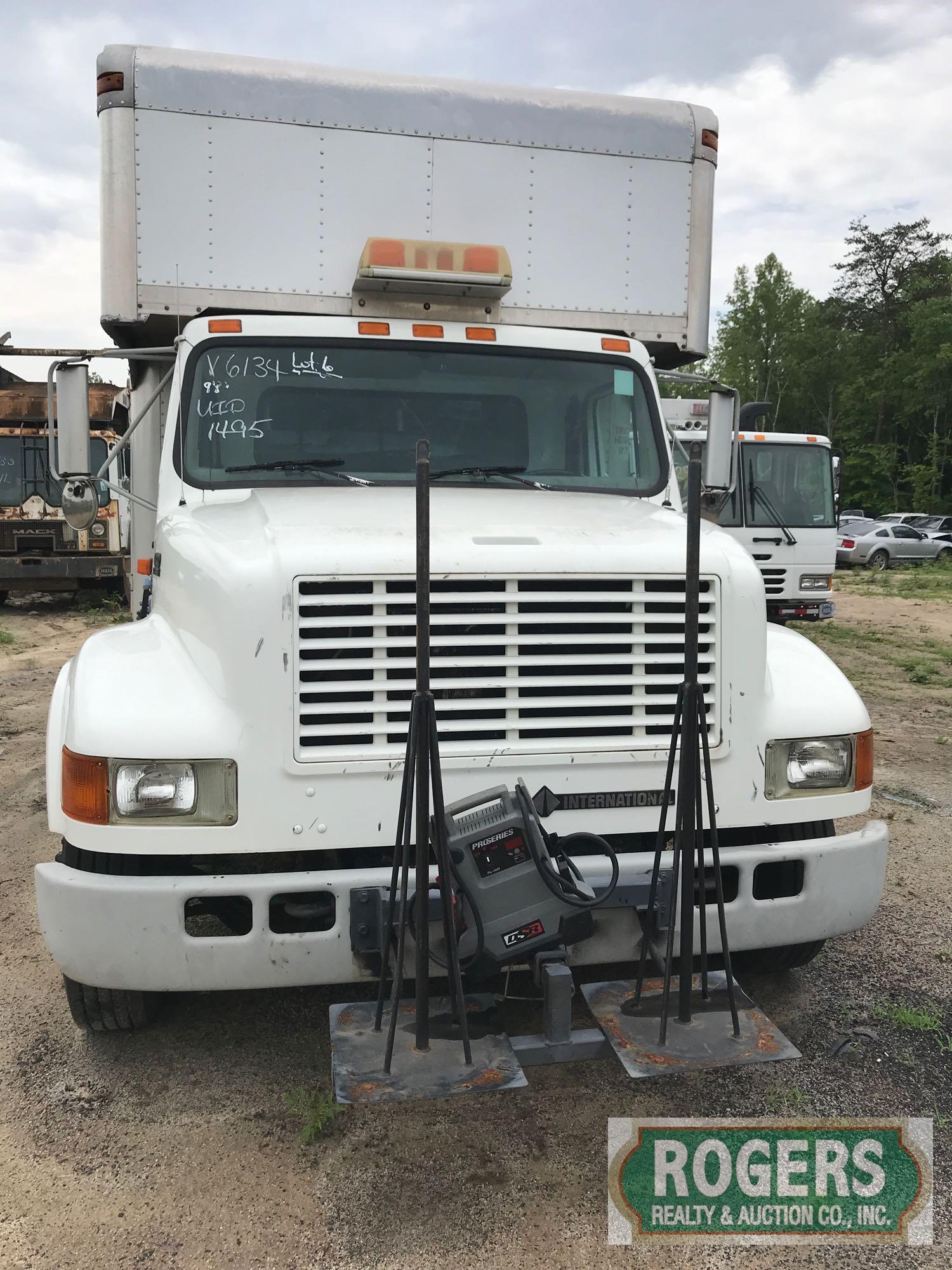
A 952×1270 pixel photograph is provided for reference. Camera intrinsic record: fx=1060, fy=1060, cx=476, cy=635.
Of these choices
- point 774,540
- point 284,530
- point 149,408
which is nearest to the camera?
point 284,530

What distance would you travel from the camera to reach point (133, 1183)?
113 inches

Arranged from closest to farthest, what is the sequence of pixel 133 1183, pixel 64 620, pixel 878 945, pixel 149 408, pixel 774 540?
pixel 133 1183 < pixel 878 945 < pixel 149 408 < pixel 774 540 < pixel 64 620

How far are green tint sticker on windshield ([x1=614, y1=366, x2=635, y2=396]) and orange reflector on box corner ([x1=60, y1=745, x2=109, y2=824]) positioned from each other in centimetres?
283

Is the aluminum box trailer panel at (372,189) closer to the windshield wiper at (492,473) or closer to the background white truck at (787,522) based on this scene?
the windshield wiper at (492,473)

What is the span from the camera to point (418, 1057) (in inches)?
109

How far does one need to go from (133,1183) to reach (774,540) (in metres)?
12.3

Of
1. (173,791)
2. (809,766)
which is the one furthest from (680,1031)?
(173,791)

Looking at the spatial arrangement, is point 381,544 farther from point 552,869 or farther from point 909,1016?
point 909,1016

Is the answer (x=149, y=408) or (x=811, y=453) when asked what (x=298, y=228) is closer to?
(x=149, y=408)

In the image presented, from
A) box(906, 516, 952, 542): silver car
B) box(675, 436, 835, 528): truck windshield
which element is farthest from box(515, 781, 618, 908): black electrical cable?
box(906, 516, 952, 542): silver car

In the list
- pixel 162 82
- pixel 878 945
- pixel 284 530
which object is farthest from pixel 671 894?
pixel 162 82

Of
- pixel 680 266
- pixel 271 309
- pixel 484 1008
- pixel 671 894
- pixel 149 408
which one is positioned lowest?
pixel 484 1008

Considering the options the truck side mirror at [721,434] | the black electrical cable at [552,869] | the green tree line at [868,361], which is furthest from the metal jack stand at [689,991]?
the green tree line at [868,361]

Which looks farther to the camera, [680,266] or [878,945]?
[680,266]
